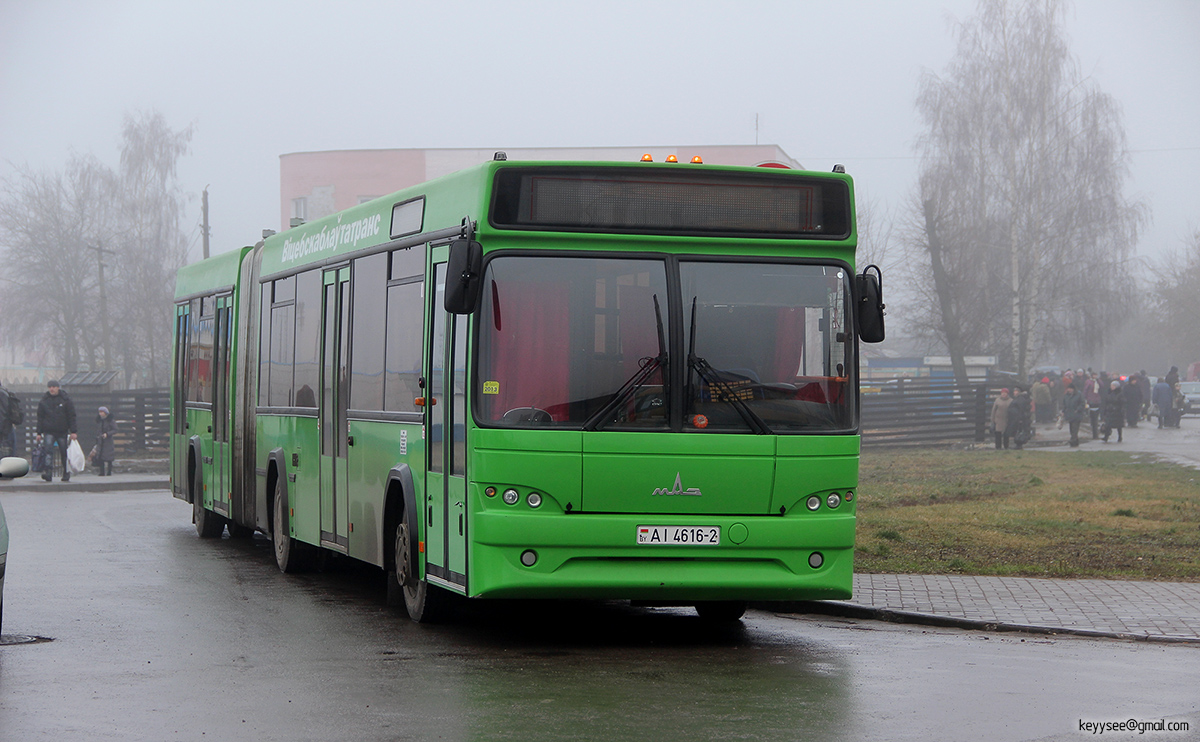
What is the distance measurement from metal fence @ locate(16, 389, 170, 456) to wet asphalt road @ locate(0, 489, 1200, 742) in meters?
25.5

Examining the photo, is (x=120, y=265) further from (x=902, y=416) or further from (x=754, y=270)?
(x=754, y=270)

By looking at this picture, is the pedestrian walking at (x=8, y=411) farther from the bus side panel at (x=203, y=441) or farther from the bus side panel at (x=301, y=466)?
the bus side panel at (x=301, y=466)

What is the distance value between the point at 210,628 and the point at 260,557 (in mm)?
5302

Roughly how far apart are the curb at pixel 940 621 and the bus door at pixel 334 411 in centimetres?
332

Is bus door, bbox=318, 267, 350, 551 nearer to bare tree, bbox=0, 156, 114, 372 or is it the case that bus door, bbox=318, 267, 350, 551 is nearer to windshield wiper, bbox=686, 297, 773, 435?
windshield wiper, bbox=686, 297, 773, 435

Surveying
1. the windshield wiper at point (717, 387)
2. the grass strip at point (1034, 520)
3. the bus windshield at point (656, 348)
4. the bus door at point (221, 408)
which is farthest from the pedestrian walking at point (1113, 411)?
the windshield wiper at point (717, 387)

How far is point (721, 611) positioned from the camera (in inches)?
420

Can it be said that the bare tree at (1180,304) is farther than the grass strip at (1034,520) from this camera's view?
Yes

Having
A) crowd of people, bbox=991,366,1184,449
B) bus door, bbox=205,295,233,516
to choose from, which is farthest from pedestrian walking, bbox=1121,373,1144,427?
bus door, bbox=205,295,233,516

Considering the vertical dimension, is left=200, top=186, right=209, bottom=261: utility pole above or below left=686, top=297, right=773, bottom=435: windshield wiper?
above

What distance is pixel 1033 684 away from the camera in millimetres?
8023

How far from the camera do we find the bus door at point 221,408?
52.3 feet

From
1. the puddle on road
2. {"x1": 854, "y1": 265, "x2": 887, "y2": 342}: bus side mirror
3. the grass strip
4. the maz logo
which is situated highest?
{"x1": 854, "y1": 265, "x2": 887, "y2": 342}: bus side mirror

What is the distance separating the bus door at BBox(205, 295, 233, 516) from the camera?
Result: 16.0m
